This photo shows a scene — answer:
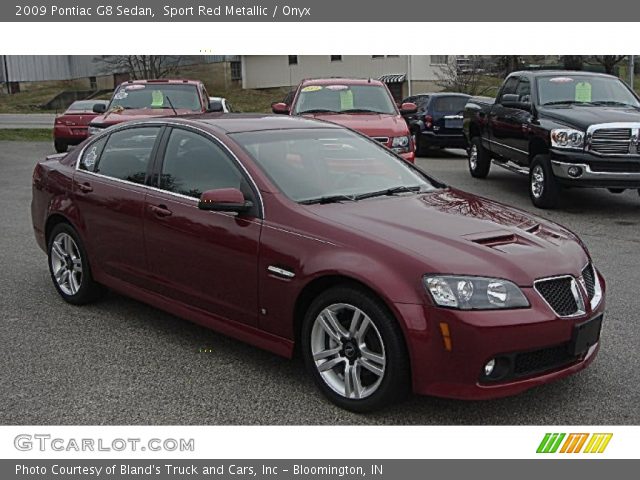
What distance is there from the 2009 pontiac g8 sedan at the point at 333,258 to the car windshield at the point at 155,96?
7455mm

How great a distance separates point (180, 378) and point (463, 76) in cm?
4088

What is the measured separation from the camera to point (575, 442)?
3.84 m

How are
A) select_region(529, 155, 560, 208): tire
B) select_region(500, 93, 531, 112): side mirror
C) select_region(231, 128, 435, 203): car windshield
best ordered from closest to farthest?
select_region(231, 128, 435, 203): car windshield < select_region(529, 155, 560, 208): tire < select_region(500, 93, 531, 112): side mirror

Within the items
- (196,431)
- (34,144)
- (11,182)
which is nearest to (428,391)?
(196,431)

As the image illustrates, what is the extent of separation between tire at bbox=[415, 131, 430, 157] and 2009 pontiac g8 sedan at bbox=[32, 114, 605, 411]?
13.2 meters

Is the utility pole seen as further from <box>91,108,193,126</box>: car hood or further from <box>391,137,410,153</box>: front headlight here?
<box>391,137,410,153</box>: front headlight

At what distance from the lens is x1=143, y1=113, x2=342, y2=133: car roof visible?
17.2 feet

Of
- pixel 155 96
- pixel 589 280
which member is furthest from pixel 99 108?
pixel 589 280

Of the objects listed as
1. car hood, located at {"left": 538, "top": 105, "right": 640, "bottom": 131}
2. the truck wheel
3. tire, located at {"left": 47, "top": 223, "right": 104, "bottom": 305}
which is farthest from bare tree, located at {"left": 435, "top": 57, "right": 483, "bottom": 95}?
tire, located at {"left": 47, "top": 223, "right": 104, "bottom": 305}

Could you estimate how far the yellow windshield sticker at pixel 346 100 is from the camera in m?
11.8

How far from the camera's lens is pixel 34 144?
2241cm

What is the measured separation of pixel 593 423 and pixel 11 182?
12581 mm

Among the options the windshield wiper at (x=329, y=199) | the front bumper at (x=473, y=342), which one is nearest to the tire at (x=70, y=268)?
the windshield wiper at (x=329, y=199)

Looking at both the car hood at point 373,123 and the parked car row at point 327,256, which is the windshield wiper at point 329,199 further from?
the car hood at point 373,123
